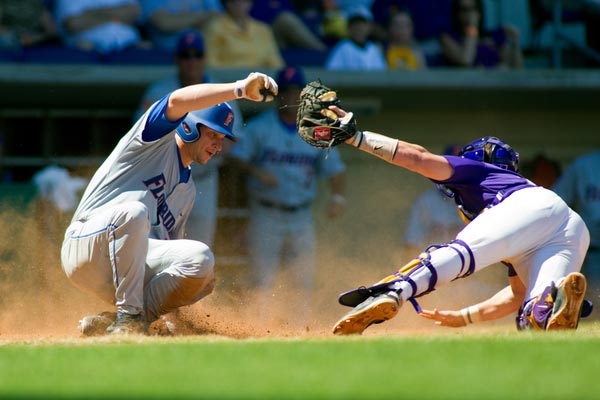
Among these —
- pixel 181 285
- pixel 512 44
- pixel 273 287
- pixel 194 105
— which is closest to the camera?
pixel 194 105

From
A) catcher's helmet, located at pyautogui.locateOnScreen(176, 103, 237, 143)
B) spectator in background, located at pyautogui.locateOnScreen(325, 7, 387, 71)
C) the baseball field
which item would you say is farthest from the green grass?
spectator in background, located at pyautogui.locateOnScreen(325, 7, 387, 71)

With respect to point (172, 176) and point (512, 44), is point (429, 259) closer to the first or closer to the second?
point (172, 176)

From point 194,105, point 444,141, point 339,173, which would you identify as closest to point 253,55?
point 339,173

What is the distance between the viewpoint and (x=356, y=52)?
1086 cm

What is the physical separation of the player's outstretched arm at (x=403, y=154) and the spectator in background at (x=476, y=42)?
5507mm

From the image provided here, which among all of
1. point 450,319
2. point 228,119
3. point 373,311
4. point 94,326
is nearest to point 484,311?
point 450,319

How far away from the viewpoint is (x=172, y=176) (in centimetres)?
641

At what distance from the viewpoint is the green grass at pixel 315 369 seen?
3.66 metres

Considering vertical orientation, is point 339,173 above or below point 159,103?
below

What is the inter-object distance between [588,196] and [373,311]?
5269 millimetres

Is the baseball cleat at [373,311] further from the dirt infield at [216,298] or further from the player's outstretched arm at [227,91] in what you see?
the player's outstretched arm at [227,91]

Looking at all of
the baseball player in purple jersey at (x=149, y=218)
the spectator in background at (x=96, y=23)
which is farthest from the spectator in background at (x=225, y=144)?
the baseball player in purple jersey at (x=149, y=218)

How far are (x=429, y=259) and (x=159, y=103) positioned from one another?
190 centimetres

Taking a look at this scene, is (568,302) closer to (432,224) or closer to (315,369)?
(315,369)
